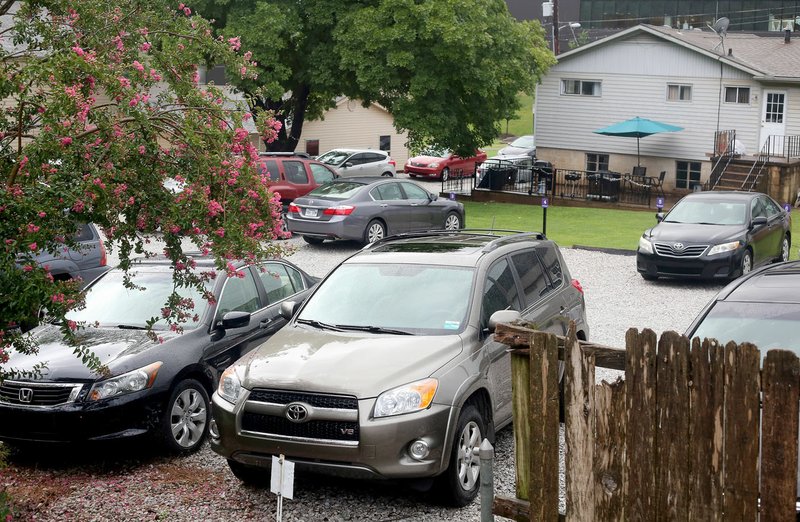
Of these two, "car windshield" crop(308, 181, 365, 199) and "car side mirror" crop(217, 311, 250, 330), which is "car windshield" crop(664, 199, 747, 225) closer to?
"car windshield" crop(308, 181, 365, 199)

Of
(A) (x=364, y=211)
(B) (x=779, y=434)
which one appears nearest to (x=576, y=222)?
(A) (x=364, y=211)

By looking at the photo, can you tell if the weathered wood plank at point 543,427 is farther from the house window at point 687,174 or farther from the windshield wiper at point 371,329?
the house window at point 687,174

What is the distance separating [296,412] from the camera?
6.95 meters

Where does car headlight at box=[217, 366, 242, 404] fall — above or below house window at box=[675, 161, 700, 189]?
above

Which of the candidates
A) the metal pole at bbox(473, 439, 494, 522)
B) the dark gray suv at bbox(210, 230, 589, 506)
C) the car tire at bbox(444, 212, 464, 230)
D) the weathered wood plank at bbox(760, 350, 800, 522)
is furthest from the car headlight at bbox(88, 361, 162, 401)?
the car tire at bbox(444, 212, 464, 230)

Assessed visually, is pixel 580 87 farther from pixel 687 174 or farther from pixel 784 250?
pixel 784 250

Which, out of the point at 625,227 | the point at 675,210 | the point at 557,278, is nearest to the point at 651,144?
the point at 625,227

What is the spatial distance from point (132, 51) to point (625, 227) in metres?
21.4

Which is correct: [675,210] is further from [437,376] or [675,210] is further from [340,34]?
[340,34]

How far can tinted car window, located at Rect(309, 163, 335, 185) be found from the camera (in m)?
26.8

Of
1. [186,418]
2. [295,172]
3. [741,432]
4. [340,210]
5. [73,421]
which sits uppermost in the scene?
[741,432]

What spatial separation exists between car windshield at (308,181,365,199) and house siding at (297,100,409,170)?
27168 mm

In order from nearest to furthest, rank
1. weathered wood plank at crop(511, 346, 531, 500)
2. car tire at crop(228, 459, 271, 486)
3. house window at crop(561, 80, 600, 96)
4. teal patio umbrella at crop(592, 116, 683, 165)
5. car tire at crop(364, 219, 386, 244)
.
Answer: weathered wood plank at crop(511, 346, 531, 500) → car tire at crop(228, 459, 271, 486) → car tire at crop(364, 219, 386, 244) → teal patio umbrella at crop(592, 116, 683, 165) → house window at crop(561, 80, 600, 96)

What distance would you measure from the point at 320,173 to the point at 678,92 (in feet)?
55.5
